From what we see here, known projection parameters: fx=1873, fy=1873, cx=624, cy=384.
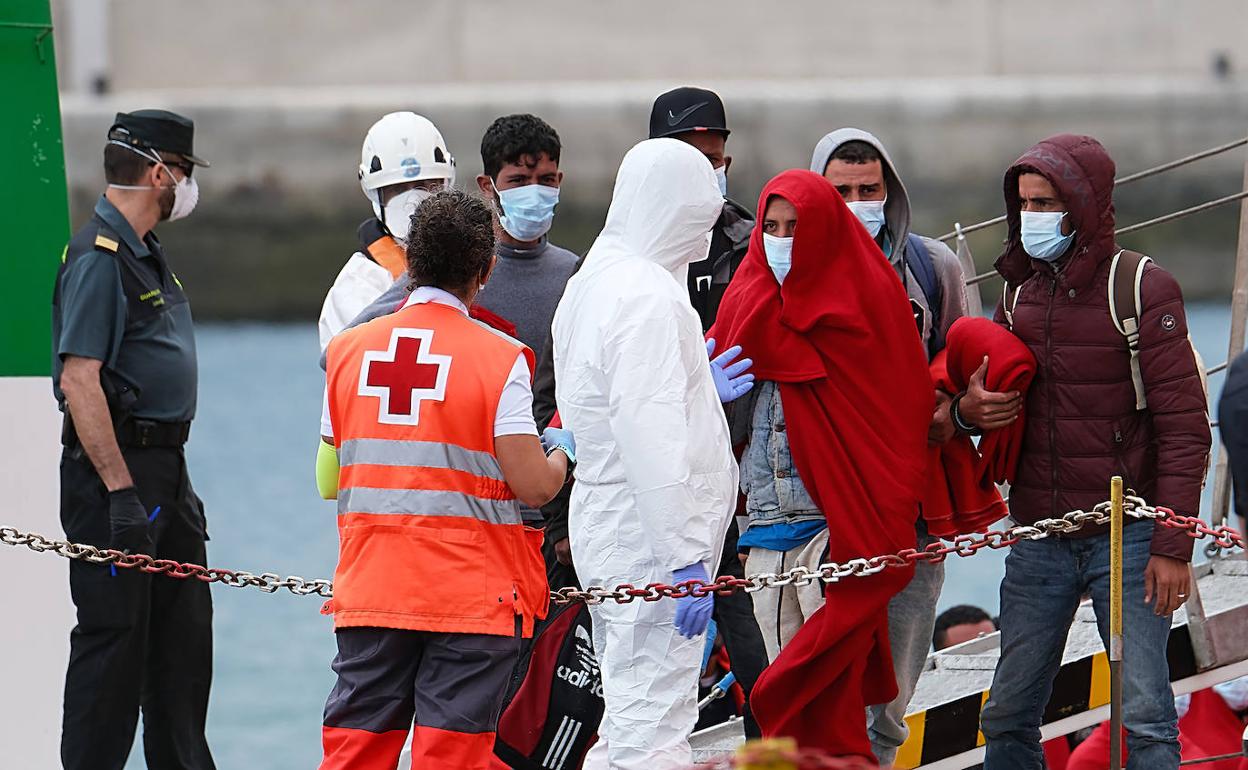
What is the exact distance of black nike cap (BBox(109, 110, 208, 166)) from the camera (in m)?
5.80

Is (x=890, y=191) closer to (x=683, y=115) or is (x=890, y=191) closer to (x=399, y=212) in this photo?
(x=683, y=115)

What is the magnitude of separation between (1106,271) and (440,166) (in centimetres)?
218

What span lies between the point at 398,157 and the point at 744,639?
6.08 ft

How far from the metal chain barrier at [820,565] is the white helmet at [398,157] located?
129 centimetres

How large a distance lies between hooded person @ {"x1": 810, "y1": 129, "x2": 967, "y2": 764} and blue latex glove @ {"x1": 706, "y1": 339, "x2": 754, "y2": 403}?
1.82 ft

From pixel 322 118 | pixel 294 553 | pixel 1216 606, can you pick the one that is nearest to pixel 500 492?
pixel 1216 606

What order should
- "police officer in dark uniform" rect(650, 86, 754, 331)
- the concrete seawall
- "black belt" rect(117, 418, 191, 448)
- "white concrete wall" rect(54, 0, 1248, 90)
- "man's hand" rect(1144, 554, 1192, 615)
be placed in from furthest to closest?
1. "white concrete wall" rect(54, 0, 1248, 90)
2. the concrete seawall
3. "black belt" rect(117, 418, 191, 448)
4. "police officer in dark uniform" rect(650, 86, 754, 331)
5. "man's hand" rect(1144, 554, 1192, 615)

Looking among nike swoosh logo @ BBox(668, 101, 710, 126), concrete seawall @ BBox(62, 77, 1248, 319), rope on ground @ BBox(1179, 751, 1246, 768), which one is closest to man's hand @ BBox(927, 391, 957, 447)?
nike swoosh logo @ BBox(668, 101, 710, 126)

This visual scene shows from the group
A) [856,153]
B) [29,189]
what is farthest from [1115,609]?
[29,189]

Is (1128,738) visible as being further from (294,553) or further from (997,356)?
(294,553)

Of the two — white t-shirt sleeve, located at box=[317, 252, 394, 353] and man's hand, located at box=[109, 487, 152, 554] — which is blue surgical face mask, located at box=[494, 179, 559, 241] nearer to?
white t-shirt sleeve, located at box=[317, 252, 394, 353]

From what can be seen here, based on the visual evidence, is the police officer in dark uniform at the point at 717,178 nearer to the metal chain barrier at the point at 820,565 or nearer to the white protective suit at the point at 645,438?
the white protective suit at the point at 645,438

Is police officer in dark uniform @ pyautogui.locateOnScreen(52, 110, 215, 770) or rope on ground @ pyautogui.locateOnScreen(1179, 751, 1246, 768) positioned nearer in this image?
police officer in dark uniform @ pyautogui.locateOnScreen(52, 110, 215, 770)

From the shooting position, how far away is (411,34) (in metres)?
29.7
